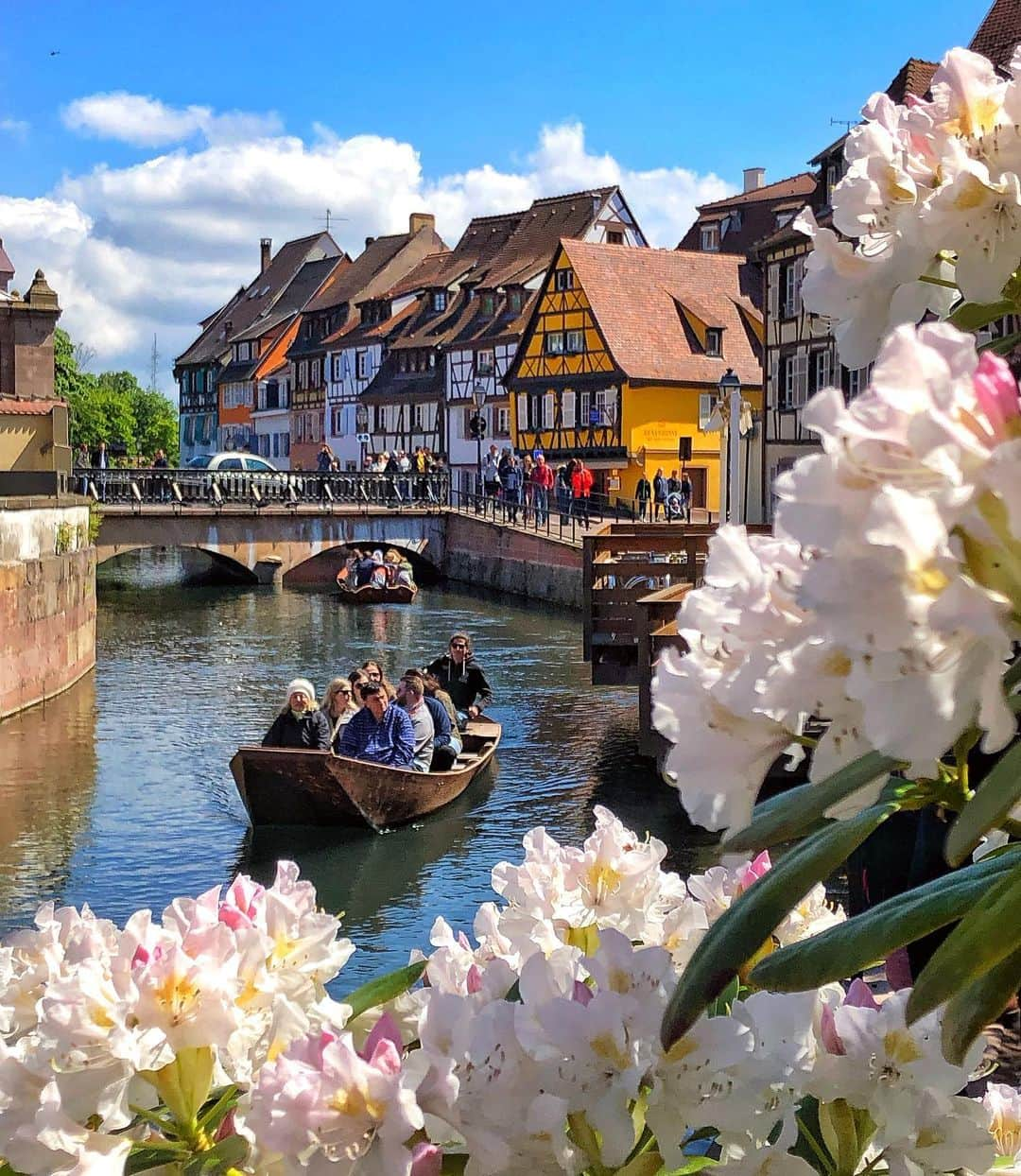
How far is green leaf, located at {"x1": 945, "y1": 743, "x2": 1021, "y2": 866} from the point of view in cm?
105

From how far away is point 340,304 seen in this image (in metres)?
66.2

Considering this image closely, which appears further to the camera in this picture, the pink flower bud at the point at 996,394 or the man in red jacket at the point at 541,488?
the man in red jacket at the point at 541,488

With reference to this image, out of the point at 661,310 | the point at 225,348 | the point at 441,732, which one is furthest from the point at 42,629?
the point at 225,348

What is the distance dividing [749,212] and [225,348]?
33.2 meters

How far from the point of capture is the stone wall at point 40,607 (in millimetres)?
21453

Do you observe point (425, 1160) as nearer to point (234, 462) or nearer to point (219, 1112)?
point (219, 1112)

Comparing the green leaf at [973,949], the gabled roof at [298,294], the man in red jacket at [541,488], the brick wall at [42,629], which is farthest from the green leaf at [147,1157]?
the gabled roof at [298,294]

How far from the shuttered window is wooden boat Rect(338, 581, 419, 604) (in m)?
10.4

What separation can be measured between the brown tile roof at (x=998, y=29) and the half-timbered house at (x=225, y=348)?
5328 cm

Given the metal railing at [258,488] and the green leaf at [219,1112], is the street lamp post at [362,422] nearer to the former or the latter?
the metal railing at [258,488]

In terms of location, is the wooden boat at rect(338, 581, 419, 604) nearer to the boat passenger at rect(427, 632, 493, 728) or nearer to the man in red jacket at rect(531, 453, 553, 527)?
the man in red jacket at rect(531, 453, 553, 527)

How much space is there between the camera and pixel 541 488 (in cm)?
4041

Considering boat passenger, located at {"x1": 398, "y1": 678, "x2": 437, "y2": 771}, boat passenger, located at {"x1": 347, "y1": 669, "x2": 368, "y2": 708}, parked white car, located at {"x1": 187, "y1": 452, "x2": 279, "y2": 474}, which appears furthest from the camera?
parked white car, located at {"x1": 187, "y1": 452, "x2": 279, "y2": 474}

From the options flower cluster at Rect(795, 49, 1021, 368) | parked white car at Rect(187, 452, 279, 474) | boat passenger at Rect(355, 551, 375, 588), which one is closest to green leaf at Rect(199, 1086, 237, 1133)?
flower cluster at Rect(795, 49, 1021, 368)
